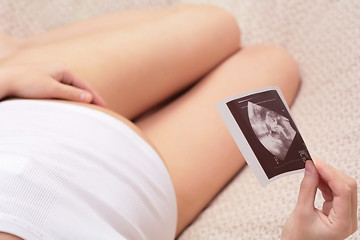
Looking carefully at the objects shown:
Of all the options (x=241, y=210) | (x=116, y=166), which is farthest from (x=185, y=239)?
(x=116, y=166)

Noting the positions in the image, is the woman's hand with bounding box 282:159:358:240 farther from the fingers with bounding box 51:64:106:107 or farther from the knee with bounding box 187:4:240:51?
the knee with bounding box 187:4:240:51

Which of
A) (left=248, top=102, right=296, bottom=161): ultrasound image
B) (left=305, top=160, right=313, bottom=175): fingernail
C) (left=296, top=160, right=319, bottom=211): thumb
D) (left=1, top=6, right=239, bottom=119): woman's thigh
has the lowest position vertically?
(left=1, top=6, right=239, bottom=119): woman's thigh

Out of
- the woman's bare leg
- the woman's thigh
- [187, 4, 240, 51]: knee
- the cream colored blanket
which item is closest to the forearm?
the woman's thigh

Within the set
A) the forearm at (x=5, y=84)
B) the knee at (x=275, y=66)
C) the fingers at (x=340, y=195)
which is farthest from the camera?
the knee at (x=275, y=66)

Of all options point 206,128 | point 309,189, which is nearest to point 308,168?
point 309,189

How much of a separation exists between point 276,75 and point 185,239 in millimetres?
526

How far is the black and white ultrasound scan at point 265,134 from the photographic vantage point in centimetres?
71

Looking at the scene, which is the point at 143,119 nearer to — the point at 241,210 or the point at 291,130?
the point at 241,210

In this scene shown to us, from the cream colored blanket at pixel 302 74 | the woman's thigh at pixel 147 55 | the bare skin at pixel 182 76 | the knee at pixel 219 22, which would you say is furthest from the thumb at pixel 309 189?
the knee at pixel 219 22

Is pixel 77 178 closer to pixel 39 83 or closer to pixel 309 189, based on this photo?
pixel 39 83

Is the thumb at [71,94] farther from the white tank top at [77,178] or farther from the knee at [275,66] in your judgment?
the knee at [275,66]

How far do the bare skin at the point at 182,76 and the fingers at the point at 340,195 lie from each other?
1.37ft

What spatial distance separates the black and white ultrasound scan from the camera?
707 mm

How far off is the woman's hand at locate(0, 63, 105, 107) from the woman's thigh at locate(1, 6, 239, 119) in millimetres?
89
